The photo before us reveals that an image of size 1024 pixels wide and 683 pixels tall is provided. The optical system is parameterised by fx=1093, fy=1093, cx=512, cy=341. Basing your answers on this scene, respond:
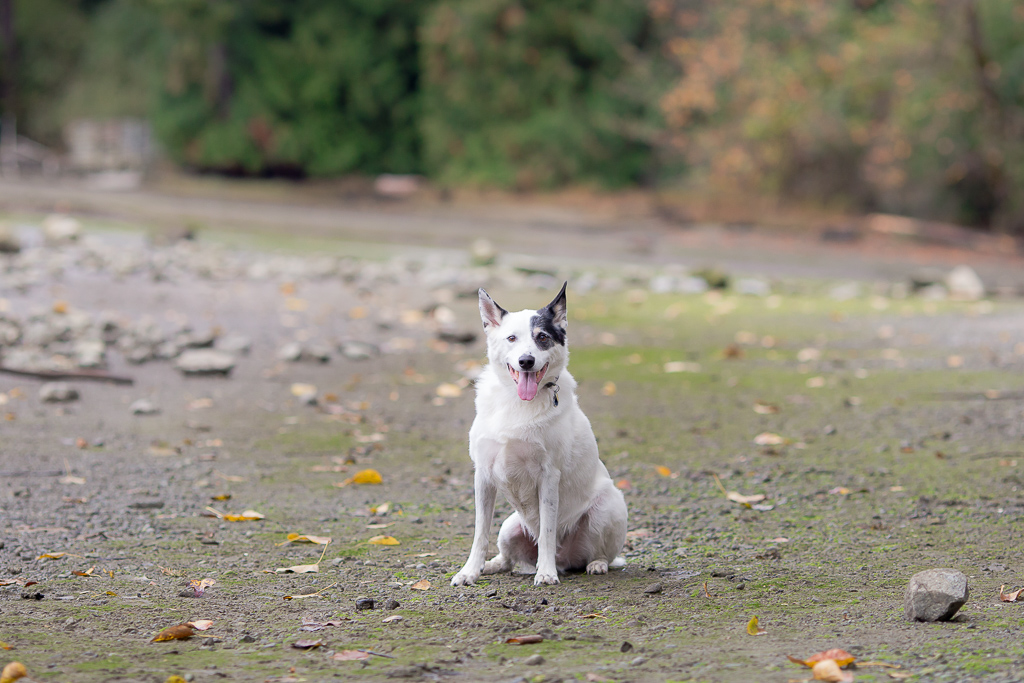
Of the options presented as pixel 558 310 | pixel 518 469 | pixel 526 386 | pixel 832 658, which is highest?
pixel 558 310

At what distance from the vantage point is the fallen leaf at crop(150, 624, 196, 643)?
11.2 ft

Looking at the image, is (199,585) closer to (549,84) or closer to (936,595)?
(936,595)

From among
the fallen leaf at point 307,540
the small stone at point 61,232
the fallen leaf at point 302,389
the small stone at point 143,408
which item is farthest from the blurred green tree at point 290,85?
the fallen leaf at point 307,540

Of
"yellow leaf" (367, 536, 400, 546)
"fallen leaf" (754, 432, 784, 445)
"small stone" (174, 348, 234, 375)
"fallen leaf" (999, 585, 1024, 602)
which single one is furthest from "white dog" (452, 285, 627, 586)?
"small stone" (174, 348, 234, 375)

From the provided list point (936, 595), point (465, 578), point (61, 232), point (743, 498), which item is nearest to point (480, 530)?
point (465, 578)

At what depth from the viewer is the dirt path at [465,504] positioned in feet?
11.0

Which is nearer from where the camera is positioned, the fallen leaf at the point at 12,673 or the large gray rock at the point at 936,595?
the fallen leaf at the point at 12,673

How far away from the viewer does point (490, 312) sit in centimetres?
404

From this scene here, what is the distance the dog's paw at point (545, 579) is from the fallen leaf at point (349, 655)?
2.97 ft

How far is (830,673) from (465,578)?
148 centimetres

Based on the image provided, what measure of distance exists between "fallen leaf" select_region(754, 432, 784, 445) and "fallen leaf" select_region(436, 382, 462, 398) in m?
2.26

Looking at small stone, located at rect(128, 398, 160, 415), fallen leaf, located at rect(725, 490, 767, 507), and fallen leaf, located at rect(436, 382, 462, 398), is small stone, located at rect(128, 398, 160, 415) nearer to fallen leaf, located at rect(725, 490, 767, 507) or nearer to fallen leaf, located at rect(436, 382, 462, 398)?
fallen leaf, located at rect(436, 382, 462, 398)

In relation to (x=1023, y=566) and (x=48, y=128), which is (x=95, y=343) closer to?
(x=1023, y=566)

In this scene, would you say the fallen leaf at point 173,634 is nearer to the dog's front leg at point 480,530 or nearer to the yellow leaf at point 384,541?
the dog's front leg at point 480,530
